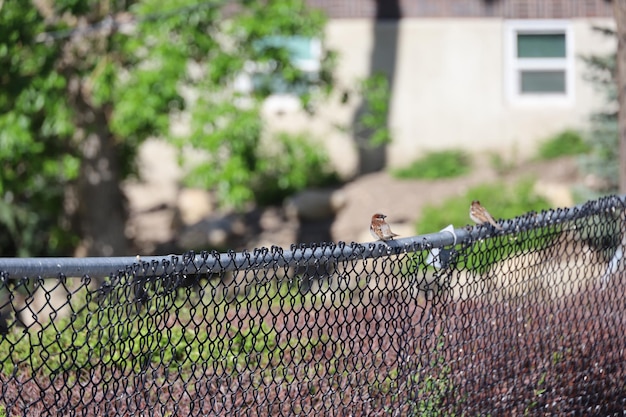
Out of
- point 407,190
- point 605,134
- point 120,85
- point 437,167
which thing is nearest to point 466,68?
point 437,167

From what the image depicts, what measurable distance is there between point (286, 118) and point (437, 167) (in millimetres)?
2793

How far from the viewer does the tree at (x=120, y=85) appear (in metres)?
10.9

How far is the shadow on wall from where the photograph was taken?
18.4 metres

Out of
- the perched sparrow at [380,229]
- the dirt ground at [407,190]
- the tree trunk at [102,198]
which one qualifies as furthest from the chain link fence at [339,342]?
the dirt ground at [407,190]

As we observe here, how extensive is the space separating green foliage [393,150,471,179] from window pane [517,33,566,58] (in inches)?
89.0

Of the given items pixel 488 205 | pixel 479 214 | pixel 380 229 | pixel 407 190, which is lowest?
pixel 407 190

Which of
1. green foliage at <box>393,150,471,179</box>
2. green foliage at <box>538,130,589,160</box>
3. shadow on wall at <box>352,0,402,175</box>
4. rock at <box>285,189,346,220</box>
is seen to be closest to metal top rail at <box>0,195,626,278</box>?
rock at <box>285,189,346,220</box>

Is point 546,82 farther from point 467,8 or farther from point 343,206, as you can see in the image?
point 343,206

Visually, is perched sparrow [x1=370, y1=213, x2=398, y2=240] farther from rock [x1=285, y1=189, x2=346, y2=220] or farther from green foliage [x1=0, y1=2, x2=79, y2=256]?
rock [x1=285, y1=189, x2=346, y2=220]

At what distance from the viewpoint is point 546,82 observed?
1867cm

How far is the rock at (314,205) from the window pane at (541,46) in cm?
447

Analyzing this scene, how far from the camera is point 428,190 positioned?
1711cm

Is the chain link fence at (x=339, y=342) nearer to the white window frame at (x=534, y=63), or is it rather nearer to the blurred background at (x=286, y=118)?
the blurred background at (x=286, y=118)

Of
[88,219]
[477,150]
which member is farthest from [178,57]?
[477,150]
